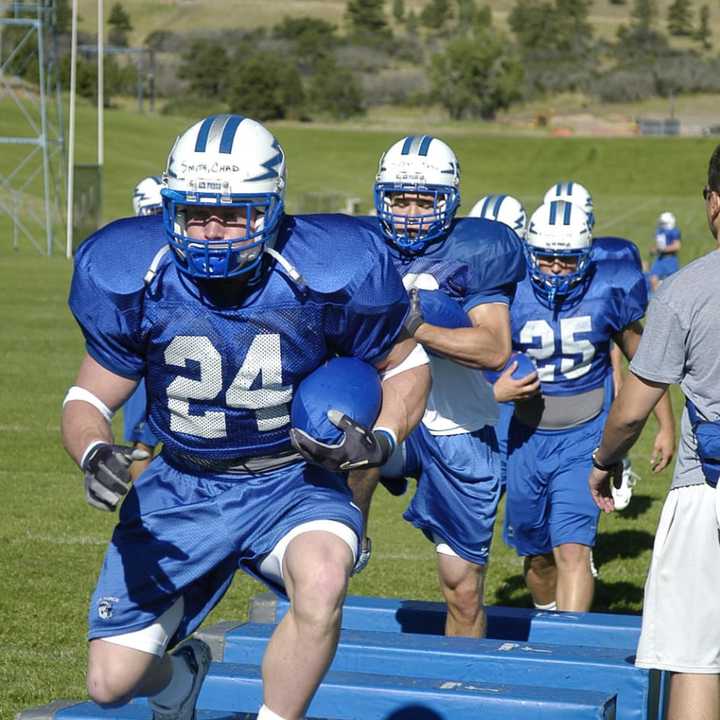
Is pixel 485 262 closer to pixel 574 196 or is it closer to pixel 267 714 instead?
pixel 574 196

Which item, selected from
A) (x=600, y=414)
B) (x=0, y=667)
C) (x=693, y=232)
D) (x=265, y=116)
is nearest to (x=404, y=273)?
(x=600, y=414)

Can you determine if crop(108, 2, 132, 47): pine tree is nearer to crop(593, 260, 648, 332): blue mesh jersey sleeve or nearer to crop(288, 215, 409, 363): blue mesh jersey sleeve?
crop(593, 260, 648, 332): blue mesh jersey sleeve

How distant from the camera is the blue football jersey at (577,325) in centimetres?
643

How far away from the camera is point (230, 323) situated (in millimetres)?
3771

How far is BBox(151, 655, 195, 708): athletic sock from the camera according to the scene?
4012mm

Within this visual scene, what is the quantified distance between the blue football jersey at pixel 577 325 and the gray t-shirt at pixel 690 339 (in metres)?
2.44

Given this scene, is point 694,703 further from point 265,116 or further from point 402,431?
point 265,116

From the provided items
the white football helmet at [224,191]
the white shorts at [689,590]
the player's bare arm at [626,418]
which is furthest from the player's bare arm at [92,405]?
the white shorts at [689,590]

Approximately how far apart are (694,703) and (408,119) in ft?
216

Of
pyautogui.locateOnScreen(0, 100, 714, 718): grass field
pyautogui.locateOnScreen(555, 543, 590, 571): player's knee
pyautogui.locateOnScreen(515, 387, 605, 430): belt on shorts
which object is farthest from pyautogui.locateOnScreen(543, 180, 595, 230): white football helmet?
pyautogui.locateOnScreen(0, 100, 714, 718): grass field

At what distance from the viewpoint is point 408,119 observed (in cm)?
6881

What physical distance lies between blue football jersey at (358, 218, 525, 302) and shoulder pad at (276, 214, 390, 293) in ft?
4.91

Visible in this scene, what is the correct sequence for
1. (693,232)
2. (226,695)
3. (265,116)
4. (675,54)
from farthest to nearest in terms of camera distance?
1. (675,54)
2. (265,116)
3. (693,232)
4. (226,695)

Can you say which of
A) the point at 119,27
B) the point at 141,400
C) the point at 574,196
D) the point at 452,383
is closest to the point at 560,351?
the point at 574,196
